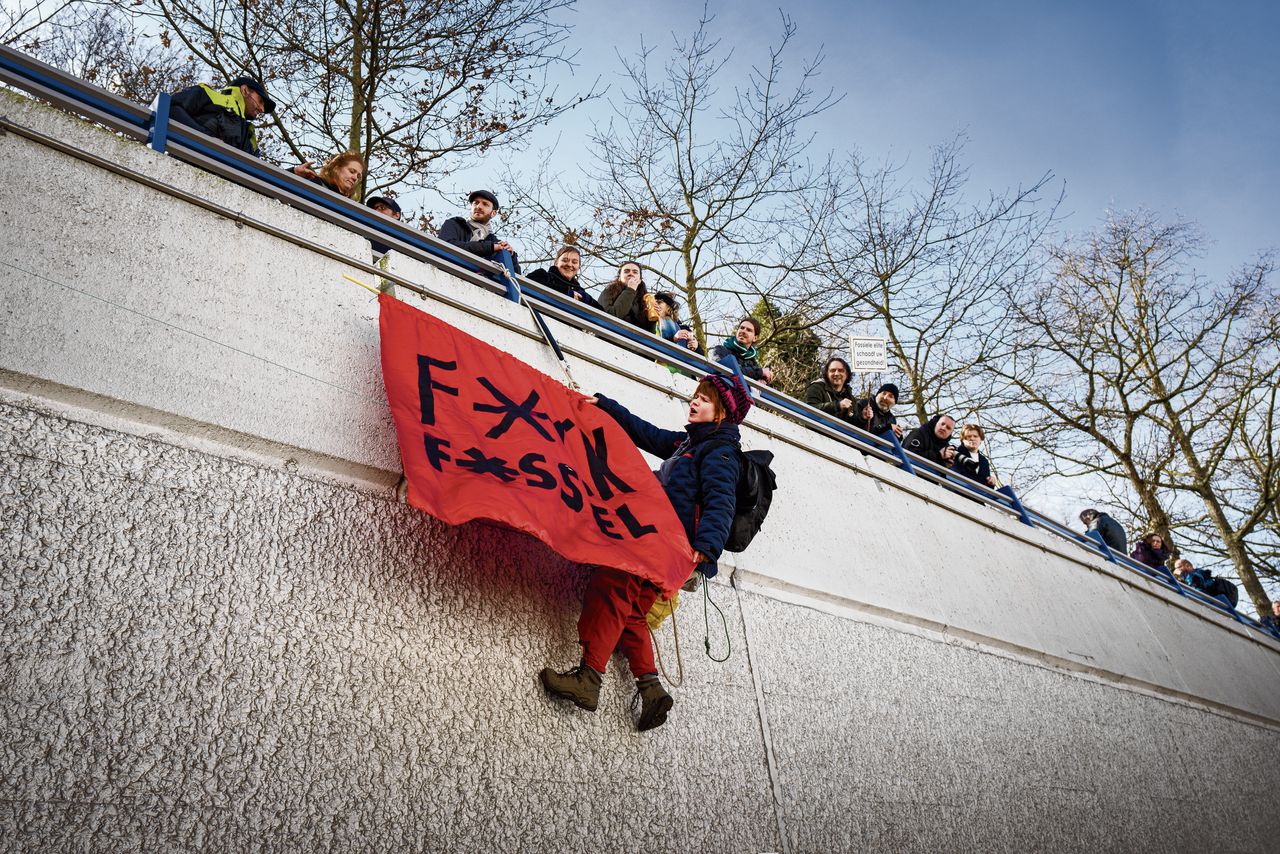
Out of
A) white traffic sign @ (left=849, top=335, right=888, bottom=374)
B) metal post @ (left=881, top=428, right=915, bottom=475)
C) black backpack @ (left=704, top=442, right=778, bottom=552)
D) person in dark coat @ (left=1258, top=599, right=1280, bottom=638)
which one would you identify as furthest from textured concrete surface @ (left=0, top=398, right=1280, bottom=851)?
person in dark coat @ (left=1258, top=599, right=1280, bottom=638)

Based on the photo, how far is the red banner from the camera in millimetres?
2830

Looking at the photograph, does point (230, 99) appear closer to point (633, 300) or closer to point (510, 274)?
point (510, 274)

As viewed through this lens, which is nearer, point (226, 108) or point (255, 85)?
point (226, 108)

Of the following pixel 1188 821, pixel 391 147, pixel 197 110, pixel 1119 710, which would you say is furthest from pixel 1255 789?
pixel 391 147

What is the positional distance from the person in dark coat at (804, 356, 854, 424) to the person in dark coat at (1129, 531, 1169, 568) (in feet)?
20.5

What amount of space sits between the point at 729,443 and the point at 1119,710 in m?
5.71

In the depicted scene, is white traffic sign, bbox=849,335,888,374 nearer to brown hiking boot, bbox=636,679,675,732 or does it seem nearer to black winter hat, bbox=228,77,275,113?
brown hiking boot, bbox=636,679,675,732

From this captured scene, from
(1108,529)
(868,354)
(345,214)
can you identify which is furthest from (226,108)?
(1108,529)

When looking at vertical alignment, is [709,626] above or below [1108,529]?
below

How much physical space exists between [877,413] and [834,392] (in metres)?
0.67

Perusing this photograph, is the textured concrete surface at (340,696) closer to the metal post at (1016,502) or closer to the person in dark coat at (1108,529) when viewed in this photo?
the metal post at (1016,502)

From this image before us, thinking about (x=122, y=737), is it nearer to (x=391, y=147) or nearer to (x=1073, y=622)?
(x=1073, y=622)

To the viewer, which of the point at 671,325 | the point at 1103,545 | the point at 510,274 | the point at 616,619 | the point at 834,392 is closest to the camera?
the point at 616,619

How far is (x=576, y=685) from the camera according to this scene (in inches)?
124
